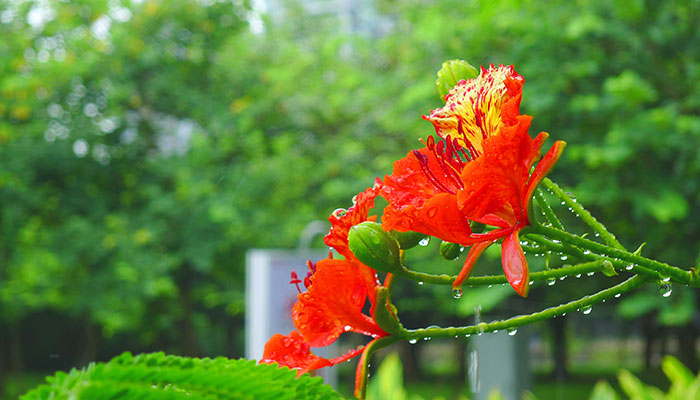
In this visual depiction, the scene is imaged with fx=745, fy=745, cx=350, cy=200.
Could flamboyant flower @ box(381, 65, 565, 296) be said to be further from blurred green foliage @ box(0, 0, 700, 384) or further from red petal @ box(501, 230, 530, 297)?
blurred green foliage @ box(0, 0, 700, 384)

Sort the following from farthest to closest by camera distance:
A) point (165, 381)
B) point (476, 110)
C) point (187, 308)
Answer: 1. point (187, 308)
2. point (476, 110)
3. point (165, 381)

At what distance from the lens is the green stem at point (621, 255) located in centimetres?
34

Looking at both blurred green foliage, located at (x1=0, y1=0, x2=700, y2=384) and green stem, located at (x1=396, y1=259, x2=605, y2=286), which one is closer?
green stem, located at (x1=396, y1=259, x2=605, y2=286)

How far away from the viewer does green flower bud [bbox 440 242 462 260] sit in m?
0.37

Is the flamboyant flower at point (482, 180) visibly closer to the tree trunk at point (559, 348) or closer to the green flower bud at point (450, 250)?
the green flower bud at point (450, 250)

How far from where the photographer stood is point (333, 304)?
0.39 m

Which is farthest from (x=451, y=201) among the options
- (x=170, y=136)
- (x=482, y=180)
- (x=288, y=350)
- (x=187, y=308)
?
(x=187, y=308)

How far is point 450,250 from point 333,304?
2.7 inches

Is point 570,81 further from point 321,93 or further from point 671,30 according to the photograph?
point 321,93

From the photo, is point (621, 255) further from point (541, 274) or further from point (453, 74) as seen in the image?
point (453, 74)

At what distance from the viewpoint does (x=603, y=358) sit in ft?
22.6

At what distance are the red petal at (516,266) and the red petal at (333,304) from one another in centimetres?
8

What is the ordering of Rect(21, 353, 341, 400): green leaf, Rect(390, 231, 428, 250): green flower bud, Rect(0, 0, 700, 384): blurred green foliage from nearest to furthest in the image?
Rect(21, 353, 341, 400): green leaf
Rect(390, 231, 428, 250): green flower bud
Rect(0, 0, 700, 384): blurred green foliage

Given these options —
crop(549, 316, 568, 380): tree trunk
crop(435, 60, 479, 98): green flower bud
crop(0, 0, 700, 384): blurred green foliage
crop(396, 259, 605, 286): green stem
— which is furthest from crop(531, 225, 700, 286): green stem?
crop(549, 316, 568, 380): tree trunk
